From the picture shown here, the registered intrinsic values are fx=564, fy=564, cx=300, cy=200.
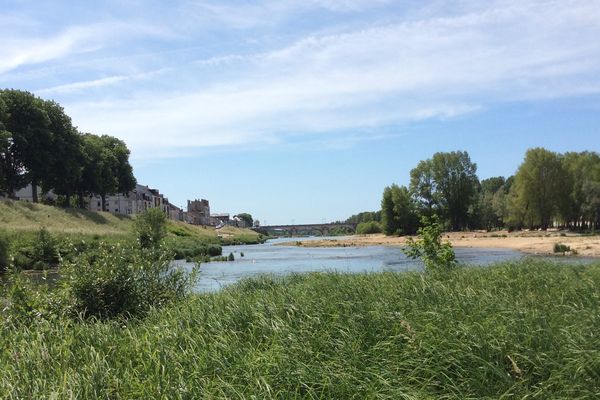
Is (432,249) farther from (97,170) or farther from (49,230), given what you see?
(97,170)

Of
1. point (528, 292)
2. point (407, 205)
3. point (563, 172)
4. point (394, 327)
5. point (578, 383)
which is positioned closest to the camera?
point (578, 383)

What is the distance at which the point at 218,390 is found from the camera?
16.5 ft

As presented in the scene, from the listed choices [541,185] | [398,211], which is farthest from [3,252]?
[398,211]

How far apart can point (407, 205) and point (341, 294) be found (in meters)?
96.7

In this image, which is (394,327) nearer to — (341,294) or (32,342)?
(341,294)

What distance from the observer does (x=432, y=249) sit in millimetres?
14883

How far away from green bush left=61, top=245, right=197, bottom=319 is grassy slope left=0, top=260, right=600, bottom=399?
178 cm

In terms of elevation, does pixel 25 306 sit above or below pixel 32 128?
below

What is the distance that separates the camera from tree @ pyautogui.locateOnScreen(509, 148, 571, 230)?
76062 mm

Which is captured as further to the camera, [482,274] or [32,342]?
[482,274]

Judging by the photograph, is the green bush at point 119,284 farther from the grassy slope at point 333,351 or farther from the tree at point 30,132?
the tree at point 30,132

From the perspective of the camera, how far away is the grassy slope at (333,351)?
498cm

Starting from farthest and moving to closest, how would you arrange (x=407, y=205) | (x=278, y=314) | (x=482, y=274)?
(x=407, y=205) < (x=482, y=274) < (x=278, y=314)

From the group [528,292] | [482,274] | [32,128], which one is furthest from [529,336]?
[32,128]
